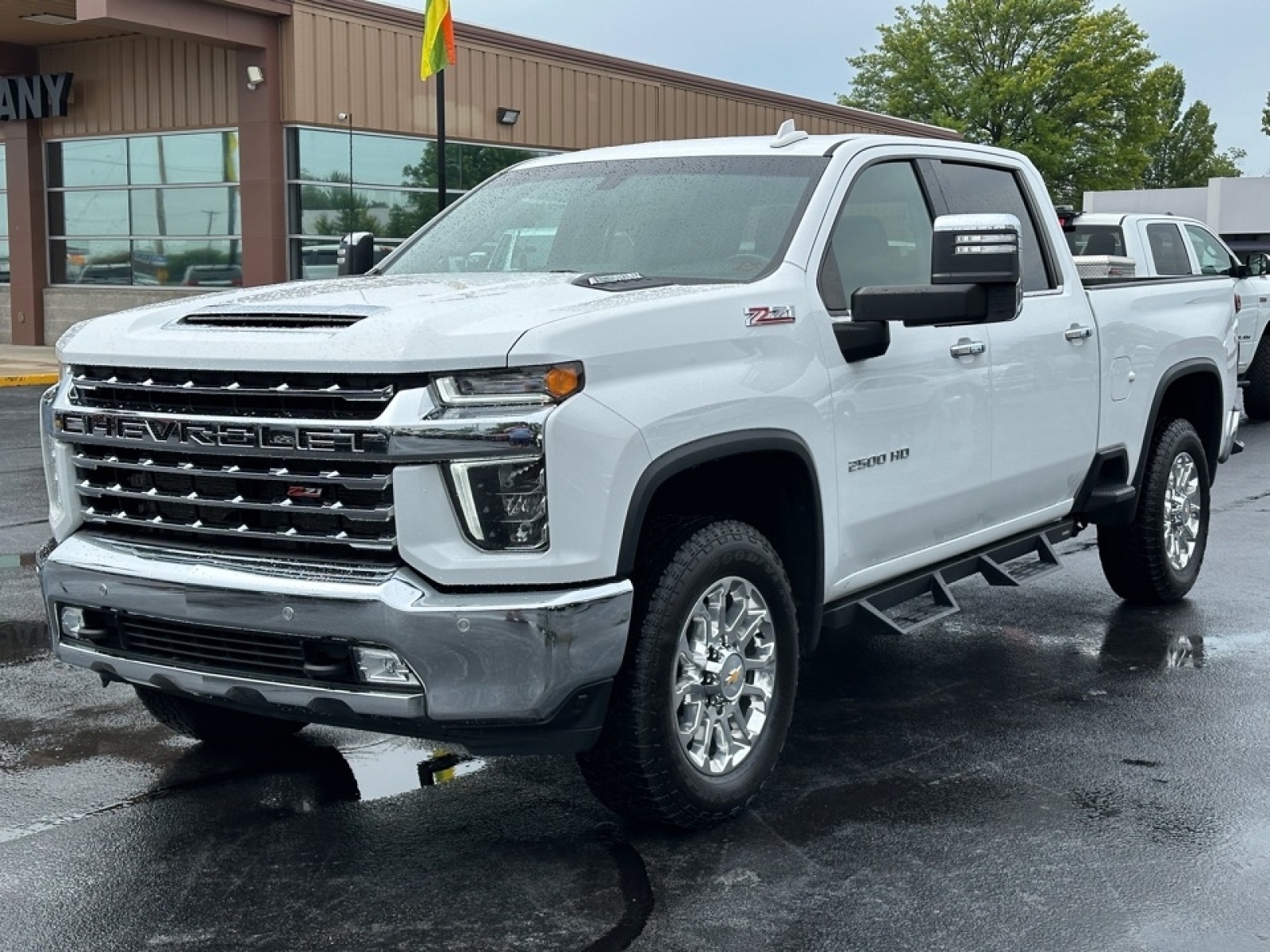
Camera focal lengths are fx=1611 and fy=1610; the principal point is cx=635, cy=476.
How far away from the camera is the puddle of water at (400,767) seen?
194 inches

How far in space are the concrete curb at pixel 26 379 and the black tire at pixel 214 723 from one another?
1583 cm

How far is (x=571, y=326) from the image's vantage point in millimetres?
3984

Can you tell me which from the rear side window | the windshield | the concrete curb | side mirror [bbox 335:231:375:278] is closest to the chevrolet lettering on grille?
the windshield

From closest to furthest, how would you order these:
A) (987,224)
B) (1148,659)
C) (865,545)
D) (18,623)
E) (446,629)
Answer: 1. (446,629)
2. (987,224)
3. (865,545)
4. (1148,659)
5. (18,623)

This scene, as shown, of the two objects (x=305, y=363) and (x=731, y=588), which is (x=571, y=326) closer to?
(x=305, y=363)

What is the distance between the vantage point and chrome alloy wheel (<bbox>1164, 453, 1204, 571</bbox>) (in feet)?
24.1

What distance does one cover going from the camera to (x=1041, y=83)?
190 ft

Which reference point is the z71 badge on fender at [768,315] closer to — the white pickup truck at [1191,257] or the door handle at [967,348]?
the door handle at [967,348]

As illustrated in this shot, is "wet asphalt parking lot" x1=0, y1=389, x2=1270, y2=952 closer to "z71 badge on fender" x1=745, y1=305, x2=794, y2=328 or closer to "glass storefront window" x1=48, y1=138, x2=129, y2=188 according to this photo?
"z71 badge on fender" x1=745, y1=305, x2=794, y2=328

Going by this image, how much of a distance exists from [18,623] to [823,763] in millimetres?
3846

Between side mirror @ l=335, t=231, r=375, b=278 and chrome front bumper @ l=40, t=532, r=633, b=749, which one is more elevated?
side mirror @ l=335, t=231, r=375, b=278

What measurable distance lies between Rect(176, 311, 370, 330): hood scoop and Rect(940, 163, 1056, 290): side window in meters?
2.60

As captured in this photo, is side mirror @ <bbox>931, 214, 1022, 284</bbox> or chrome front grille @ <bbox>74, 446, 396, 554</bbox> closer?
chrome front grille @ <bbox>74, 446, 396, 554</bbox>

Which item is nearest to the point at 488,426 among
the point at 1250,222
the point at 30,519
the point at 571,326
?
the point at 571,326
